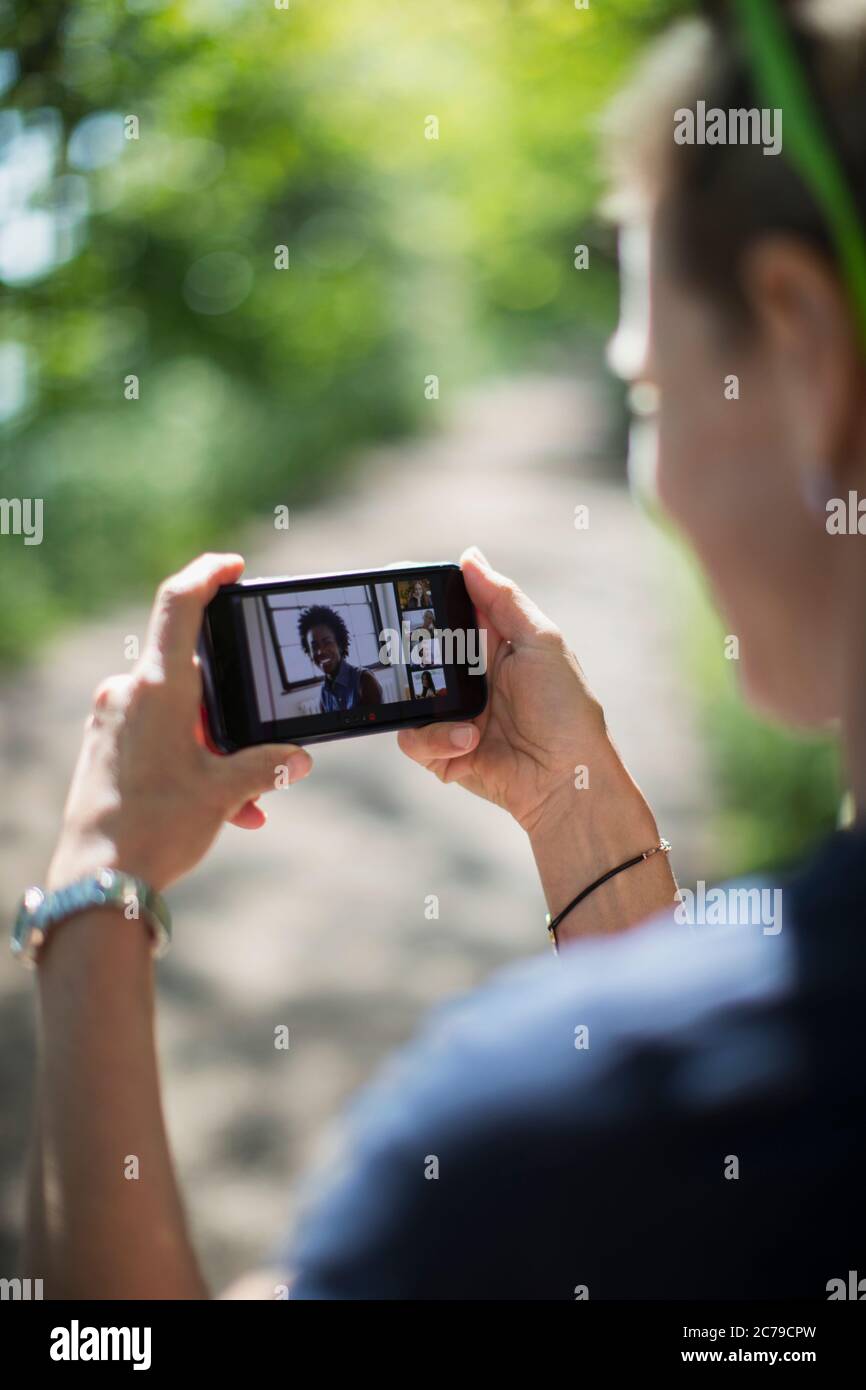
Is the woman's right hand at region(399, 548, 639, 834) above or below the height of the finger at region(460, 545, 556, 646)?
below

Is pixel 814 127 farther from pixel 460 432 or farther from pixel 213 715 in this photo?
pixel 460 432

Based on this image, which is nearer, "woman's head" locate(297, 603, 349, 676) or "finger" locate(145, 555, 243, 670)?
"finger" locate(145, 555, 243, 670)

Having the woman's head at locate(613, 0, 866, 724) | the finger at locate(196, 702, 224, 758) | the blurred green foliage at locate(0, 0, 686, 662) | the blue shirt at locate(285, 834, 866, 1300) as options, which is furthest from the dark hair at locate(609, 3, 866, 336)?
the blurred green foliage at locate(0, 0, 686, 662)

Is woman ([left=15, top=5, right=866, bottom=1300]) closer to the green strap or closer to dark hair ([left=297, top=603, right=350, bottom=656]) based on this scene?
the green strap

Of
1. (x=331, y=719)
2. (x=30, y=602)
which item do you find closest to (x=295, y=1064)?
(x=331, y=719)

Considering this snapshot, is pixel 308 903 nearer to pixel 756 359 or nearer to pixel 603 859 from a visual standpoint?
pixel 603 859

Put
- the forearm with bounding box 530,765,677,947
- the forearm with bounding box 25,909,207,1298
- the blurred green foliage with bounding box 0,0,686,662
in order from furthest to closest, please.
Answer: the blurred green foliage with bounding box 0,0,686,662
the forearm with bounding box 530,765,677,947
the forearm with bounding box 25,909,207,1298

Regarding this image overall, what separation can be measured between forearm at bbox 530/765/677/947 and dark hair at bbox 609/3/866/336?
24.7 inches

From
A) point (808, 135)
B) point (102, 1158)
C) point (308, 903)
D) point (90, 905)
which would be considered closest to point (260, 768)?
point (90, 905)

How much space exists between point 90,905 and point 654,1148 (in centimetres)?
62

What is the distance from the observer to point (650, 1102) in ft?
1.82

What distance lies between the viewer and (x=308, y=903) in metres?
4.20

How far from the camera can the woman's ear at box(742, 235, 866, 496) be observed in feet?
2.05

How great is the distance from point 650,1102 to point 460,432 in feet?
50.3
